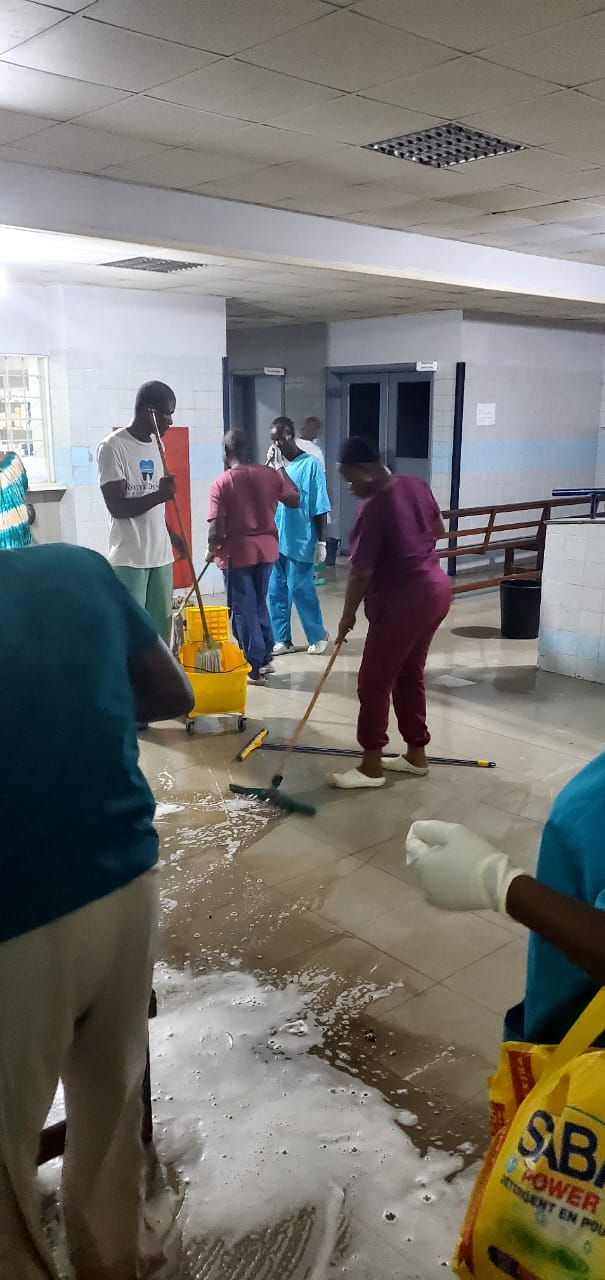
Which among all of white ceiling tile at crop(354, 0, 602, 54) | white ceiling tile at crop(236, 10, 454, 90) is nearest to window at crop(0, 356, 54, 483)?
white ceiling tile at crop(236, 10, 454, 90)

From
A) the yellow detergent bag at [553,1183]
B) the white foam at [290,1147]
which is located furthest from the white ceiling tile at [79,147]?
the yellow detergent bag at [553,1183]

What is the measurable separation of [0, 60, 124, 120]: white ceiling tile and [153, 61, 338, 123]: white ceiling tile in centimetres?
26

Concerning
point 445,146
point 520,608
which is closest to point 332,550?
point 520,608

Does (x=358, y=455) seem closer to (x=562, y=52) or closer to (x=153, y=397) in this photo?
(x=153, y=397)

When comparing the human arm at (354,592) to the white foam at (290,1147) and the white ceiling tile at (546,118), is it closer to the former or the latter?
the white foam at (290,1147)

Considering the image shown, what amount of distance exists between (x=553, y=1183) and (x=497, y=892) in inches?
14.8

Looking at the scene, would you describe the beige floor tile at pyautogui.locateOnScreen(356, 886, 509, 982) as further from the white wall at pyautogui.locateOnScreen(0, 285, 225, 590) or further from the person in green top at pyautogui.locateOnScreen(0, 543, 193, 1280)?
the white wall at pyautogui.locateOnScreen(0, 285, 225, 590)

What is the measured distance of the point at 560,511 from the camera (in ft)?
39.6

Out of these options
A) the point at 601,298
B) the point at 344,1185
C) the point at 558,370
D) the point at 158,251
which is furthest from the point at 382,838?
the point at 558,370

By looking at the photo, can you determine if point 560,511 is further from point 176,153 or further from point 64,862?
point 64,862

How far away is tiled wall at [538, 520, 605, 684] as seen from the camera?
20.0 feet

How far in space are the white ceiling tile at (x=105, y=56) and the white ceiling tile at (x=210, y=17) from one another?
87 mm

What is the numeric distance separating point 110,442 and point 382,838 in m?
2.51

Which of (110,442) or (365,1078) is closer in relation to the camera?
(365,1078)
